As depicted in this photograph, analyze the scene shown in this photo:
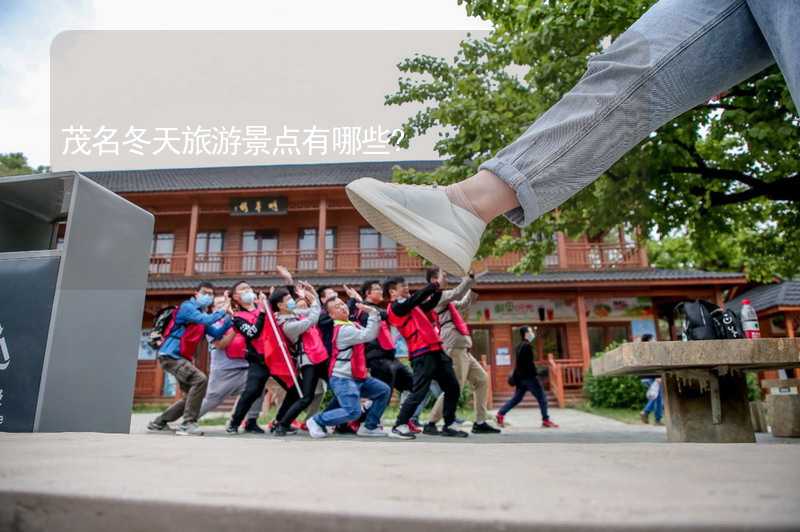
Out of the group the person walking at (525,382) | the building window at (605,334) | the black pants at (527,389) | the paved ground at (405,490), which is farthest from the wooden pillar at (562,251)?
the paved ground at (405,490)

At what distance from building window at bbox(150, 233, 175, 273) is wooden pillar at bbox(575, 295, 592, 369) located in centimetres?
1309

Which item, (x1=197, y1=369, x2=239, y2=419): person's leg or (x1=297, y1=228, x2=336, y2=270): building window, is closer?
(x1=197, y1=369, x2=239, y2=419): person's leg

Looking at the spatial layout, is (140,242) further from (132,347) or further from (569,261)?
(569,261)

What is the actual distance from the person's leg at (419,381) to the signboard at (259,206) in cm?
1253

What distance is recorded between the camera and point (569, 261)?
52.9 ft

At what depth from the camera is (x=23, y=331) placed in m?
2.26

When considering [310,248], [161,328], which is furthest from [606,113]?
[310,248]

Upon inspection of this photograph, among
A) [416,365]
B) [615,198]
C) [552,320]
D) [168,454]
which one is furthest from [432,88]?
[552,320]

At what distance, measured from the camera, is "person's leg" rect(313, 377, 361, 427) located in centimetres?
493

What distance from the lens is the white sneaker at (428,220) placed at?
53.7 inches

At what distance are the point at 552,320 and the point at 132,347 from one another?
13795 millimetres

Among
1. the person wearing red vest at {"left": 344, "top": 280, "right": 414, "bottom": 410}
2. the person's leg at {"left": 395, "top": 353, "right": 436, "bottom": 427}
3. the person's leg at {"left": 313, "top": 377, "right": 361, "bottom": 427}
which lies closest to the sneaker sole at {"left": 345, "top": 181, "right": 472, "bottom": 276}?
the person's leg at {"left": 395, "top": 353, "right": 436, "bottom": 427}

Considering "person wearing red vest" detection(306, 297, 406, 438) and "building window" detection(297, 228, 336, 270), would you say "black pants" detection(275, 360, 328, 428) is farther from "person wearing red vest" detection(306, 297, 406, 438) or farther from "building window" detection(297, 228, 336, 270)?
"building window" detection(297, 228, 336, 270)

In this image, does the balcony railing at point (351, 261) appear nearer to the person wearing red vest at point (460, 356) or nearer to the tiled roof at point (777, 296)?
the tiled roof at point (777, 296)
